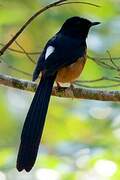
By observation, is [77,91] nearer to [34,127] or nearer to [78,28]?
[34,127]

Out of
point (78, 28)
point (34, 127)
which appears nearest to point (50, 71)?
point (34, 127)

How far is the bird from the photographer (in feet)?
Result: 8.84

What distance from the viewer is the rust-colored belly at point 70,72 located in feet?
10.5

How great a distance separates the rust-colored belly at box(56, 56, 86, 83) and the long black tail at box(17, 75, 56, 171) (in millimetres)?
134

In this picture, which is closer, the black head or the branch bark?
the branch bark

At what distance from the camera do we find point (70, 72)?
3.23m

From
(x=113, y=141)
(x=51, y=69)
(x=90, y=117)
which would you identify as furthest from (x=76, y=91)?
(x=90, y=117)

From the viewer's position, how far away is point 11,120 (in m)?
4.57

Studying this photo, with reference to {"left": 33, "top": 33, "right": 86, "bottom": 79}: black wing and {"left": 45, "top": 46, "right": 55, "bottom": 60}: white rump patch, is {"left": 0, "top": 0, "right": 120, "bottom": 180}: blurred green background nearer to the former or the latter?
{"left": 33, "top": 33, "right": 86, "bottom": 79}: black wing

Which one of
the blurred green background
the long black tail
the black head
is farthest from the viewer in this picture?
the blurred green background

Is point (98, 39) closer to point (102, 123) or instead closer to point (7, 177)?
point (102, 123)

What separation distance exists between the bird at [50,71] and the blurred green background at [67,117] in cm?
38

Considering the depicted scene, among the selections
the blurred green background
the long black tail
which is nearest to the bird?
the long black tail

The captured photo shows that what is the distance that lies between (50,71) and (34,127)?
1.24 ft
